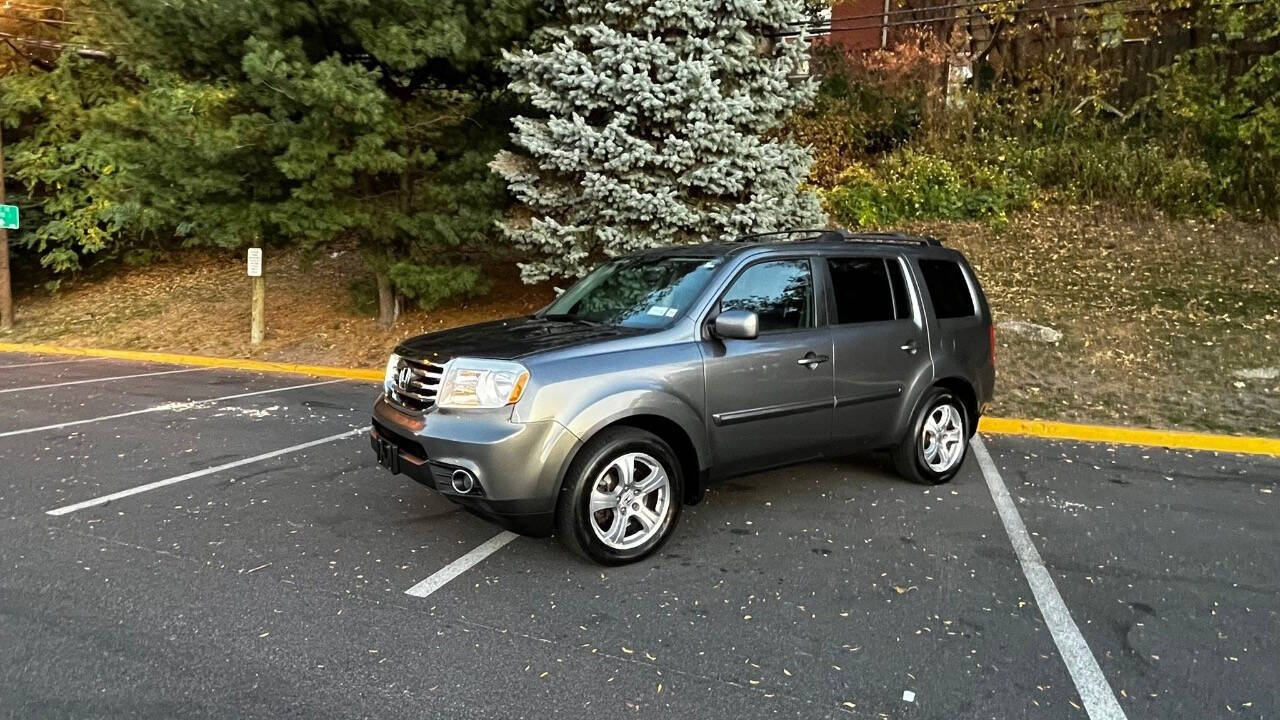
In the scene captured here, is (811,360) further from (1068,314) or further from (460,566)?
(1068,314)

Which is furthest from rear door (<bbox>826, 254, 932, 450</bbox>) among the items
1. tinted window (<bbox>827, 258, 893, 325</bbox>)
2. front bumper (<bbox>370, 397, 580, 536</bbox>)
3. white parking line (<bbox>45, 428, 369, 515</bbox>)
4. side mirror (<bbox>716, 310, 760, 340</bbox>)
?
white parking line (<bbox>45, 428, 369, 515</bbox>)

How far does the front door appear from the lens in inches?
176

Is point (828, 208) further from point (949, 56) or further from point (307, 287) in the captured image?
point (307, 287)

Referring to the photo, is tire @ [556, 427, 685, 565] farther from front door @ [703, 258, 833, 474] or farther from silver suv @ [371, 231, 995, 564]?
front door @ [703, 258, 833, 474]

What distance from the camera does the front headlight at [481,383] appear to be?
3.89m

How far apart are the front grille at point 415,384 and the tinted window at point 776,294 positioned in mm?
1653

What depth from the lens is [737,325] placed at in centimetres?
423

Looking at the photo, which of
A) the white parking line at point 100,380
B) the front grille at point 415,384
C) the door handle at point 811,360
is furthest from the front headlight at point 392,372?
the white parking line at point 100,380

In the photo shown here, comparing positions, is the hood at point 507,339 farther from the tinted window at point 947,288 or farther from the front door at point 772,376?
the tinted window at point 947,288

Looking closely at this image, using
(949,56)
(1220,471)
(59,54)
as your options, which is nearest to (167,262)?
(59,54)

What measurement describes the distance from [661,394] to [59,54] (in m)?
19.5

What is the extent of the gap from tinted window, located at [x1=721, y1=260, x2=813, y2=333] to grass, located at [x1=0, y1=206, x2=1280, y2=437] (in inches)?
164

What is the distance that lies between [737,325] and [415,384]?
1.74 metres

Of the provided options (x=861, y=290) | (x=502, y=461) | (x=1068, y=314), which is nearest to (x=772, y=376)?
(x=861, y=290)
